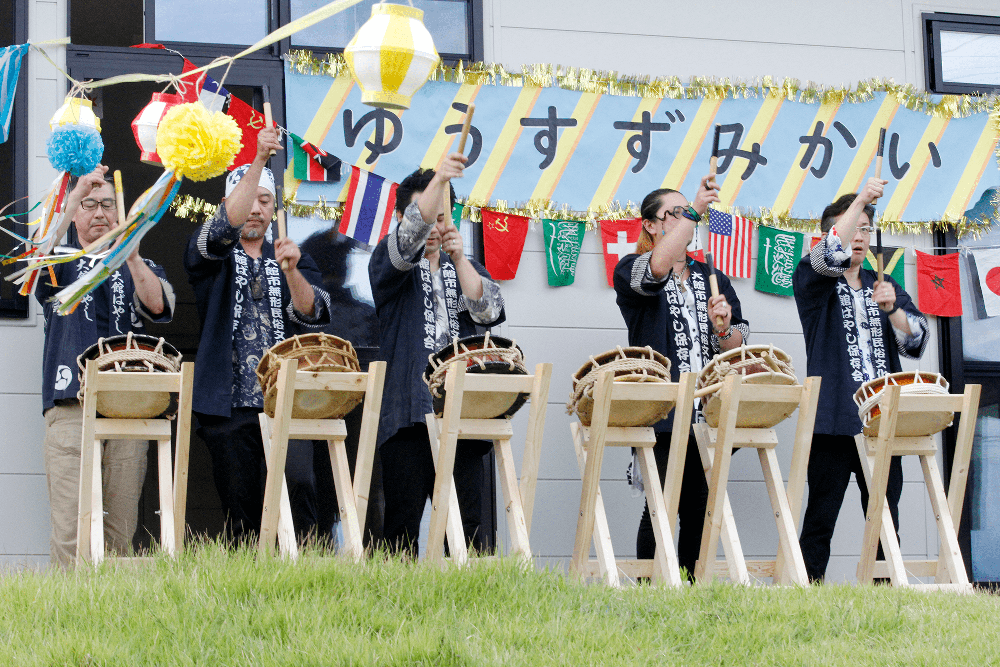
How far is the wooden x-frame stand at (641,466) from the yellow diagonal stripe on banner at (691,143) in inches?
56.3

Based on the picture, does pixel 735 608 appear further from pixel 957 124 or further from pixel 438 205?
pixel 957 124

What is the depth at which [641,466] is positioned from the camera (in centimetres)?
375

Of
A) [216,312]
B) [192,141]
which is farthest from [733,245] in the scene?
[192,141]

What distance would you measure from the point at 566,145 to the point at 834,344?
53.1 inches

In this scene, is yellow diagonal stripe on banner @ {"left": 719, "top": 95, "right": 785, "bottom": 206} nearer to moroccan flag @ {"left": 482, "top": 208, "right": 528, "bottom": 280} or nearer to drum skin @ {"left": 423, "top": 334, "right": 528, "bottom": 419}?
moroccan flag @ {"left": 482, "top": 208, "right": 528, "bottom": 280}

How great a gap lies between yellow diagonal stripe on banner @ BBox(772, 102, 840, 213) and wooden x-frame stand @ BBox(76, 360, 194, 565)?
2.68 metres

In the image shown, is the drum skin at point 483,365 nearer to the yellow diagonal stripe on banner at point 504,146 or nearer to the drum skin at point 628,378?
the drum skin at point 628,378

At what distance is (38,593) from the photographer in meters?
2.77

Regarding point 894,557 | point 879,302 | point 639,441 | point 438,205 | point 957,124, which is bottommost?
point 894,557

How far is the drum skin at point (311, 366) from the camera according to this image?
3.48m

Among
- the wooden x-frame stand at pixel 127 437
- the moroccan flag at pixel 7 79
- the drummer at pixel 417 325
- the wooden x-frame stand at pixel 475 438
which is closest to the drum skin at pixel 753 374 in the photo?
the wooden x-frame stand at pixel 475 438

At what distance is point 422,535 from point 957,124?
296cm

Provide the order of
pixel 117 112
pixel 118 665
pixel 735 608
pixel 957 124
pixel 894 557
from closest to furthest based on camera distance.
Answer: pixel 118 665 < pixel 735 608 < pixel 894 557 < pixel 957 124 < pixel 117 112

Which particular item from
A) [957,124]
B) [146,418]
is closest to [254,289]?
[146,418]
